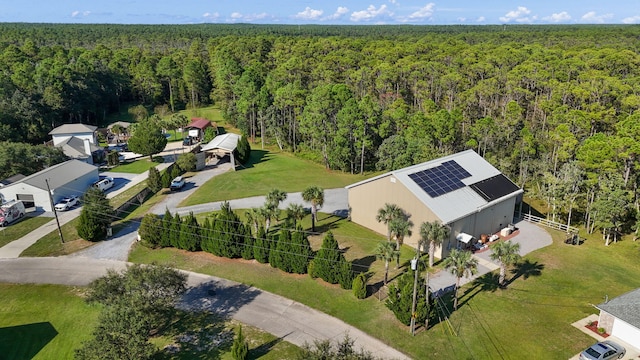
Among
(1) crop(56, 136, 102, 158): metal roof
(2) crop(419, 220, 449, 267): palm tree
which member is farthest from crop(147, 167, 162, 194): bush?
(2) crop(419, 220, 449, 267): palm tree

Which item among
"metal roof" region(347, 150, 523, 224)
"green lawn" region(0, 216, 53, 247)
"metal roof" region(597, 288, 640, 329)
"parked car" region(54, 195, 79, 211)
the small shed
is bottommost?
"green lawn" region(0, 216, 53, 247)

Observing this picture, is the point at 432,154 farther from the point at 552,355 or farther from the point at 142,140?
the point at 142,140

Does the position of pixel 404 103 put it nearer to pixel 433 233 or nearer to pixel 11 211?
pixel 433 233

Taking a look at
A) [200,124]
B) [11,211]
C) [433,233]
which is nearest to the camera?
[433,233]

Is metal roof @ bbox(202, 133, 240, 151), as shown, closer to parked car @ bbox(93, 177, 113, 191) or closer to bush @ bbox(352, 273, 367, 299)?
parked car @ bbox(93, 177, 113, 191)

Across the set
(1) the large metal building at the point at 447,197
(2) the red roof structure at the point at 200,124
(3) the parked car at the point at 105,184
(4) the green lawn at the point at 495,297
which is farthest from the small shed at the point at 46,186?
(1) the large metal building at the point at 447,197

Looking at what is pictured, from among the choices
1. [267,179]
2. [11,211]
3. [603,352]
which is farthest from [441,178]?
[11,211]

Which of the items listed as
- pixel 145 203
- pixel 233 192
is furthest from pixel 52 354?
pixel 233 192
